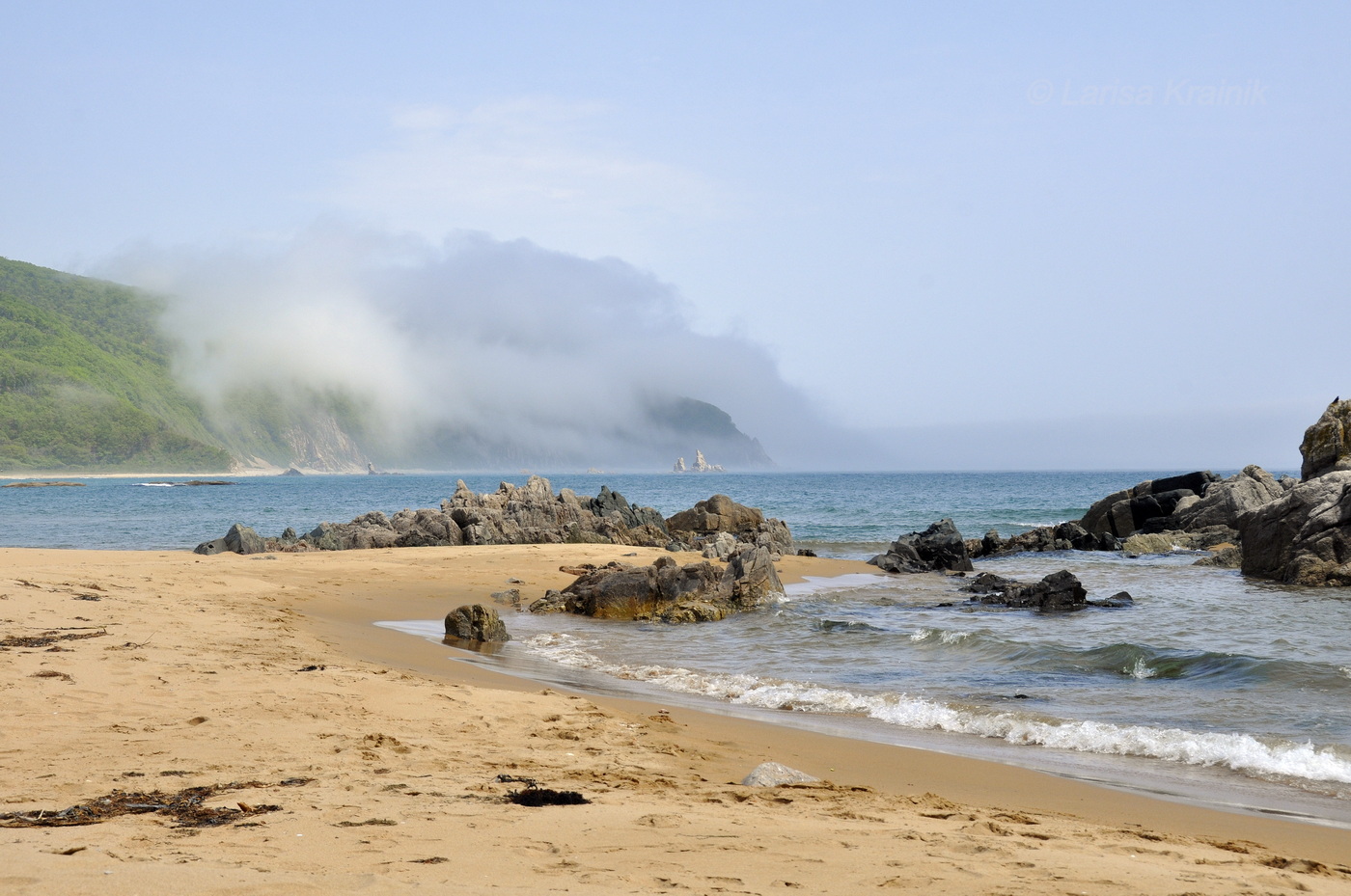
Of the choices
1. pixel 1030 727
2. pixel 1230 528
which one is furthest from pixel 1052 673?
pixel 1230 528

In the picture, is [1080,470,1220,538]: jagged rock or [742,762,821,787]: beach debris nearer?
[742,762,821,787]: beach debris

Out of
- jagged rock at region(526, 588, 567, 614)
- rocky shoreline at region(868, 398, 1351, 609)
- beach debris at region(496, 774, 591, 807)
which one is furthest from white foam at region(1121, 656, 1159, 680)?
jagged rock at region(526, 588, 567, 614)

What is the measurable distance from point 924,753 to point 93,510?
63.8 meters

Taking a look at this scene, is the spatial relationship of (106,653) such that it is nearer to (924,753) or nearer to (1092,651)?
(924,753)

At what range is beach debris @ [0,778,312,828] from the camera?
15.8ft

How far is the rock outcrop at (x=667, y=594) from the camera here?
18.4 meters

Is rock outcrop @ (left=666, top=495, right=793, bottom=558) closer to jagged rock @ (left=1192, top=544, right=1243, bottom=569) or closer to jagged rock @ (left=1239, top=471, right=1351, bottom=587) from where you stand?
jagged rock @ (left=1192, top=544, right=1243, bottom=569)

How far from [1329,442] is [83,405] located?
182487 millimetres

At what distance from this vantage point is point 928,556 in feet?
101

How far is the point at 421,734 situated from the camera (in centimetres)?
738

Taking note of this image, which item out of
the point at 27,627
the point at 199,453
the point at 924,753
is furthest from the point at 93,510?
the point at 199,453

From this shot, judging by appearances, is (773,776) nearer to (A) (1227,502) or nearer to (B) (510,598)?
(B) (510,598)

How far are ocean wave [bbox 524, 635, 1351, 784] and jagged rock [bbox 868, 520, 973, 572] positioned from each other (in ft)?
57.4

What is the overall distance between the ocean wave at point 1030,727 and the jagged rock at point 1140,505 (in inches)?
1234
